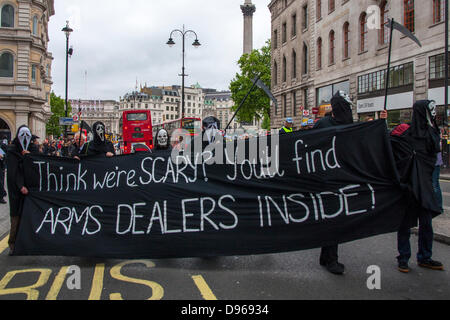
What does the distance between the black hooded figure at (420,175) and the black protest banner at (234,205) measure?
0.16 meters

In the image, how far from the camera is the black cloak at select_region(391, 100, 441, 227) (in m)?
4.95

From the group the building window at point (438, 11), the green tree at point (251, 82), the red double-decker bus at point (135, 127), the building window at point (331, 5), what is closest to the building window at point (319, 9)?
the building window at point (331, 5)

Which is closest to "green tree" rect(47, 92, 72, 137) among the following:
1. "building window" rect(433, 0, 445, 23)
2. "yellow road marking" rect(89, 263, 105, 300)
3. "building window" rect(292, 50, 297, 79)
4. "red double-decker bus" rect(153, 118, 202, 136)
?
"red double-decker bus" rect(153, 118, 202, 136)

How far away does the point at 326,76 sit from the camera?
32.1 metres

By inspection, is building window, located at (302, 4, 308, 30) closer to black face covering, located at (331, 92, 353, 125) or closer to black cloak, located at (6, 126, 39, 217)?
black face covering, located at (331, 92, 353, 125)

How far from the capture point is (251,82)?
5991cm

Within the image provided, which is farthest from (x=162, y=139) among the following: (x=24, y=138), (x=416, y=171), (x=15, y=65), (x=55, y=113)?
(x=55, y=113)

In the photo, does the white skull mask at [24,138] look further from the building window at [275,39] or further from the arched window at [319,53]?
the building window at [275,39]

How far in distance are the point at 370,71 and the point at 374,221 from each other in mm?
23347

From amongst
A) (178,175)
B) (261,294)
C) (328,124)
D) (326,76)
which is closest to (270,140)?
(328,124)

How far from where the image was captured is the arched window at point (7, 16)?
42.3 metres

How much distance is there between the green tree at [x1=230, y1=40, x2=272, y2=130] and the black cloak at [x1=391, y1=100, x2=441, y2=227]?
54.2 m

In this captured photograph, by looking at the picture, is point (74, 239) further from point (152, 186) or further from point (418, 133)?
point (418, 133)

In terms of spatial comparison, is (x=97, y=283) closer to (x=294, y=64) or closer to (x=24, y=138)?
(x=24, y=138)
